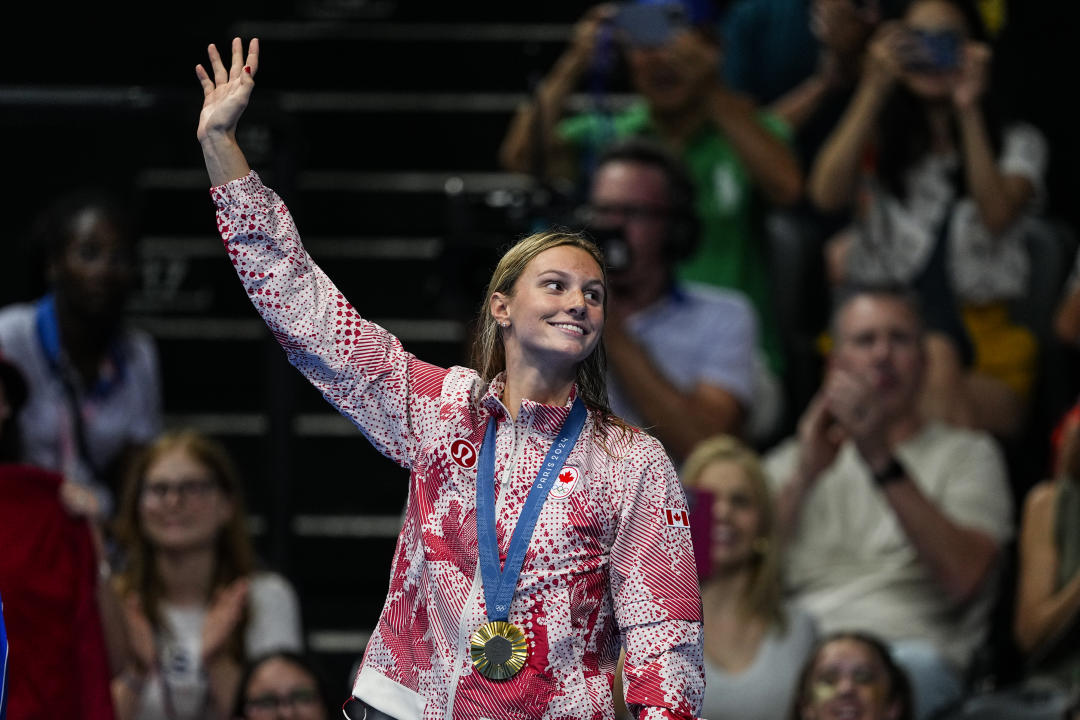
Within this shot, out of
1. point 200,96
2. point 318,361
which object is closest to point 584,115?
point 200,96

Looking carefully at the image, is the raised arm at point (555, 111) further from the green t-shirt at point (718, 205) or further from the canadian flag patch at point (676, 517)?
the canadian flag patch at point (676, 517)

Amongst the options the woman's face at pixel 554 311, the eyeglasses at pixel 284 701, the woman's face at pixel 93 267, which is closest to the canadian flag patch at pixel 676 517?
the woman's face at pixel 554 311

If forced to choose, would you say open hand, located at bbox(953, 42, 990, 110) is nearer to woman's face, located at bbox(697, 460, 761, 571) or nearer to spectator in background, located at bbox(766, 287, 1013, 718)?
spectator in background, located at bbox(766, 287, 1013, 718)

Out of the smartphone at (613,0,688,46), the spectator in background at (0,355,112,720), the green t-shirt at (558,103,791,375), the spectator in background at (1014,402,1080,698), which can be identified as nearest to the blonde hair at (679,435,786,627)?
the spectator in background at (1014,402,1080,698)

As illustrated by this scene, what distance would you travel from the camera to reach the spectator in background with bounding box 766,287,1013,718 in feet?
14.1

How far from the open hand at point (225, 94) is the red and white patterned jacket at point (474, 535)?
0.09m

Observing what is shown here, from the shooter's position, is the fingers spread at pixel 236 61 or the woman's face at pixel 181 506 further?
the woman's face at pixel 181 506

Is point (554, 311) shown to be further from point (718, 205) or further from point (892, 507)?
point (718, 205)

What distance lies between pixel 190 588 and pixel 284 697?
0.54 metres

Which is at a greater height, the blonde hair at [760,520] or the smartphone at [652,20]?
the smartphone at [652,20]

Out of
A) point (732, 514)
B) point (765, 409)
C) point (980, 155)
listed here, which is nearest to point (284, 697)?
point (732, 514)

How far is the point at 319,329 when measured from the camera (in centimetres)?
247

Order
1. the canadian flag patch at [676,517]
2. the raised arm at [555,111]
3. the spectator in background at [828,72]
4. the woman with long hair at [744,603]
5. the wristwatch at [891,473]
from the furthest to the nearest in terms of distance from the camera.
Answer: the spectator in background at [828,72] → the raised arm at [555,111] → the wristwatch at [891,473] → the woman with long hair at [744,603] → the canadian flag patch at [676,517]

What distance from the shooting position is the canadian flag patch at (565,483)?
2.41 m
